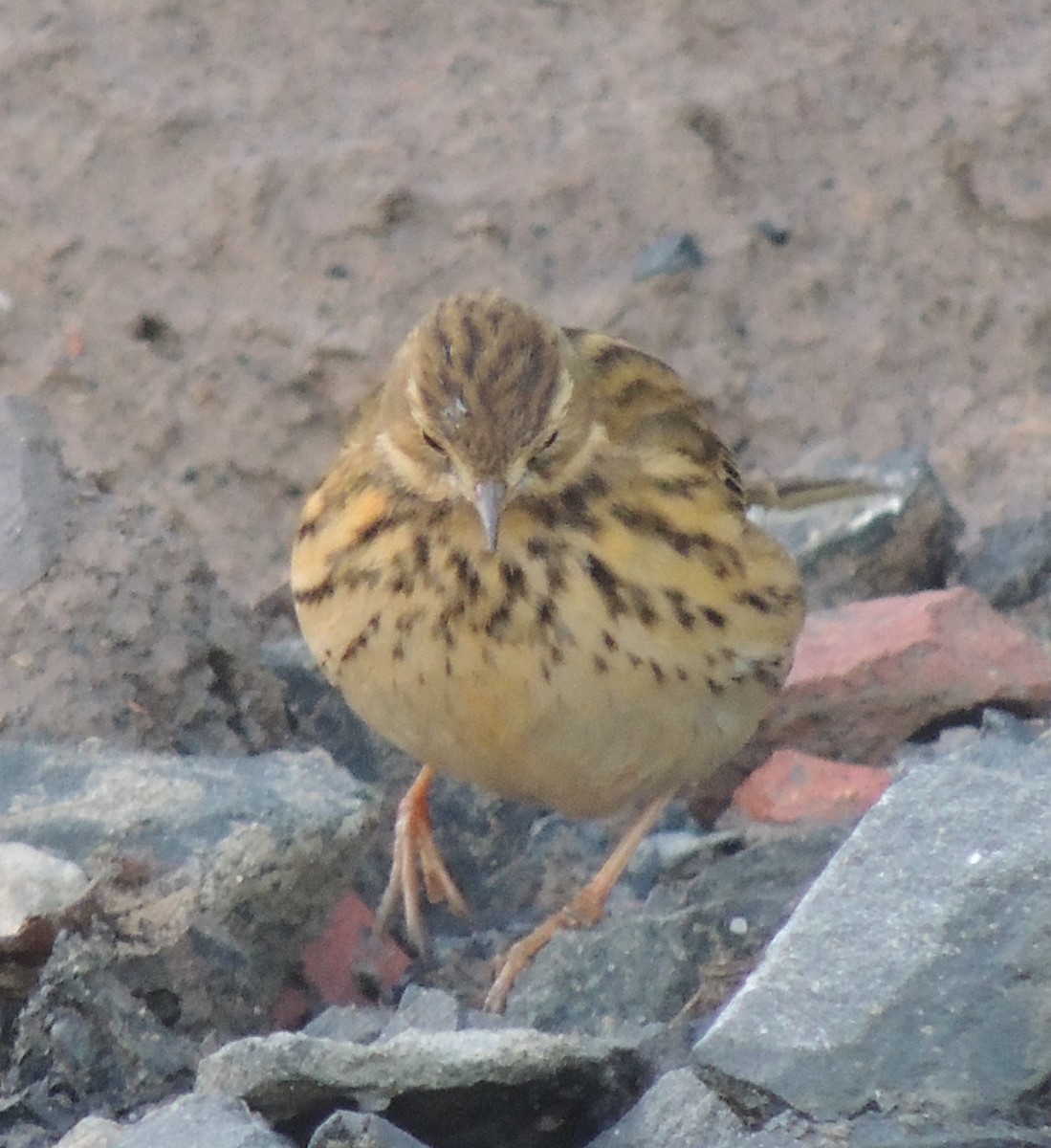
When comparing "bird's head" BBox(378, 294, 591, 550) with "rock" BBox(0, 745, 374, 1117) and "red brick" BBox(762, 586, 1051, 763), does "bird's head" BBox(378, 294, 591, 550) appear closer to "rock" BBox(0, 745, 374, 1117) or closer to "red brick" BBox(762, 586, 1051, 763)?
"rock" BBox(0, 745, 374, 1117)

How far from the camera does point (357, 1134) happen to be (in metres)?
3.19

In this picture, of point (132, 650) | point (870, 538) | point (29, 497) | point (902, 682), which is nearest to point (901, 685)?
point (902, 682)

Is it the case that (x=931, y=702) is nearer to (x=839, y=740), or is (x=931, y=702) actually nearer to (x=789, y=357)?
(x=839, y=740)

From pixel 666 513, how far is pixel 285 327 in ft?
9.89

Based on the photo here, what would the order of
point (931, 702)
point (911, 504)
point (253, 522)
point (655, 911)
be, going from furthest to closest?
point (253, 522)
point (911, 504)
point (931, 702)
point (655, 911)

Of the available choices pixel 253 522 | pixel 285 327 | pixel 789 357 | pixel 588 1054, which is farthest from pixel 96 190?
pixel 588 1054

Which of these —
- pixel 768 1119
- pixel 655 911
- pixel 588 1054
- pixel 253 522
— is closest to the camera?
pixel 768 1119

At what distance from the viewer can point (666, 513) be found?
4797mm

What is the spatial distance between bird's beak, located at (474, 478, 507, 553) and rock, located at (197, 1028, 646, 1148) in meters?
1.02

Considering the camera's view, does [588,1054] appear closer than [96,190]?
Yes

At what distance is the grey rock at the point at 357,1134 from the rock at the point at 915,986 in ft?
1.72

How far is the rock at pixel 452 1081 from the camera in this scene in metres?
3.40

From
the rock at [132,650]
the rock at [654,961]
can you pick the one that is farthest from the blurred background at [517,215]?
the rock at [654,961]

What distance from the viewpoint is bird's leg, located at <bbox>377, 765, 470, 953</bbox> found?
5168 mm
